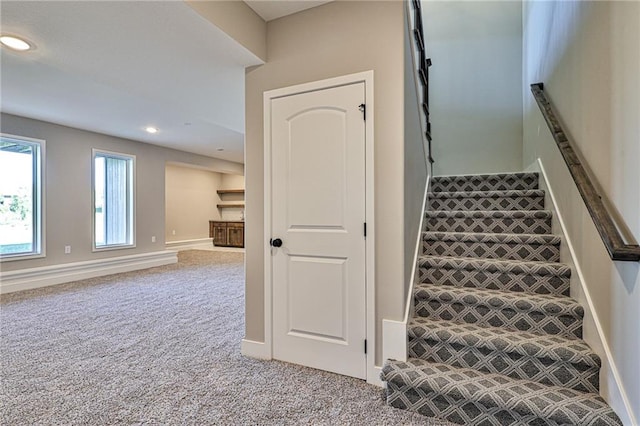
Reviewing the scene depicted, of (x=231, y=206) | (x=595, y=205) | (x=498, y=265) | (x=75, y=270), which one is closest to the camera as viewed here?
(x=595, y=205)

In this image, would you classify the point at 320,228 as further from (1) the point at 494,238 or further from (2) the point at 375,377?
(1) the point at 494,238

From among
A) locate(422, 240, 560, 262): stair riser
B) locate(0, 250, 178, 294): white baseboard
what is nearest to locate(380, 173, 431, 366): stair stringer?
locate(422, 240, 560, 262): stair riser

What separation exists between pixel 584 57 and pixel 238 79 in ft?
7.99

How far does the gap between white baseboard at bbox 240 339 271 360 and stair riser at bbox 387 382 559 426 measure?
99cm

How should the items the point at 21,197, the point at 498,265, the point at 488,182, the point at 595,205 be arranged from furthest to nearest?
the point at 21,197 < the point at 488,182 < the point at 498,265 < the point at 595,205

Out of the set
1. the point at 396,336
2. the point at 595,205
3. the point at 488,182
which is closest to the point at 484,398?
the point at 396,336

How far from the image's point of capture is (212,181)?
10.6 meters

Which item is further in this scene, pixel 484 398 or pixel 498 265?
pixel 498 265

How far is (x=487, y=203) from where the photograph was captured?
316cm

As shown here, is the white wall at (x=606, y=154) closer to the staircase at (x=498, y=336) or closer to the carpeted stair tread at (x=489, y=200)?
the staircase at (x=498, y=336)

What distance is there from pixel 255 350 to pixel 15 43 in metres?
2.72

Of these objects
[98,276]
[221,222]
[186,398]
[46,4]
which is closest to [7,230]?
[98,276]

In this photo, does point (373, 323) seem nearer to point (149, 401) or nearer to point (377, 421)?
point (377, 421)

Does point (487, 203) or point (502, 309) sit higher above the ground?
point (487, 203)
